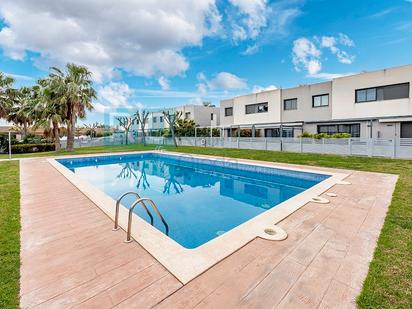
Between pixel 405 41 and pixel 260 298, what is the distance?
80.5 feet

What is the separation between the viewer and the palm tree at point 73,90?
19.7 m

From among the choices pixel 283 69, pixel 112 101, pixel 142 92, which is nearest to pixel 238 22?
pixel 283 69

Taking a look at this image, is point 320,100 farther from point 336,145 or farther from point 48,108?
point 48,108

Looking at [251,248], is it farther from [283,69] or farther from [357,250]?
[283,69]

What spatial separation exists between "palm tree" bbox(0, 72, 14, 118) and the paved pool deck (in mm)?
30191

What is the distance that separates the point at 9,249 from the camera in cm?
356

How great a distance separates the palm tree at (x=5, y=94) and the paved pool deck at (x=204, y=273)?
3019 cm

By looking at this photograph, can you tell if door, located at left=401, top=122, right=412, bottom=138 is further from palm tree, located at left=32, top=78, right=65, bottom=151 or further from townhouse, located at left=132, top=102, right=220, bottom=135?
palm tree, located at left=32, top=78, right=65, bottom=151


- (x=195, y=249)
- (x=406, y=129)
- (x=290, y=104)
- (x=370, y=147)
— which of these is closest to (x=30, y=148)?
(x=195, y=249)

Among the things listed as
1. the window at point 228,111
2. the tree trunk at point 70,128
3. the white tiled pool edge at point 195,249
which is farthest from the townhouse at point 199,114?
the white tiled pool edge at point 195,249

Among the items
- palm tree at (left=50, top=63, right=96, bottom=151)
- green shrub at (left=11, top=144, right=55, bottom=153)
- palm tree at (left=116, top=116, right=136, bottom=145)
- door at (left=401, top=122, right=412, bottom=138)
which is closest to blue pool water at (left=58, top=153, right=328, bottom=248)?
palm tree at (left=50, top=63, right=96, bottom=151)

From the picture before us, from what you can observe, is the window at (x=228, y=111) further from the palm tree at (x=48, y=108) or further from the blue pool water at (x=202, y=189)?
the palm tree at (x=48, y=108)

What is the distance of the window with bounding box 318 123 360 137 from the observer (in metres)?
18.9

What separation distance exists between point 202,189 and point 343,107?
1618 cm
